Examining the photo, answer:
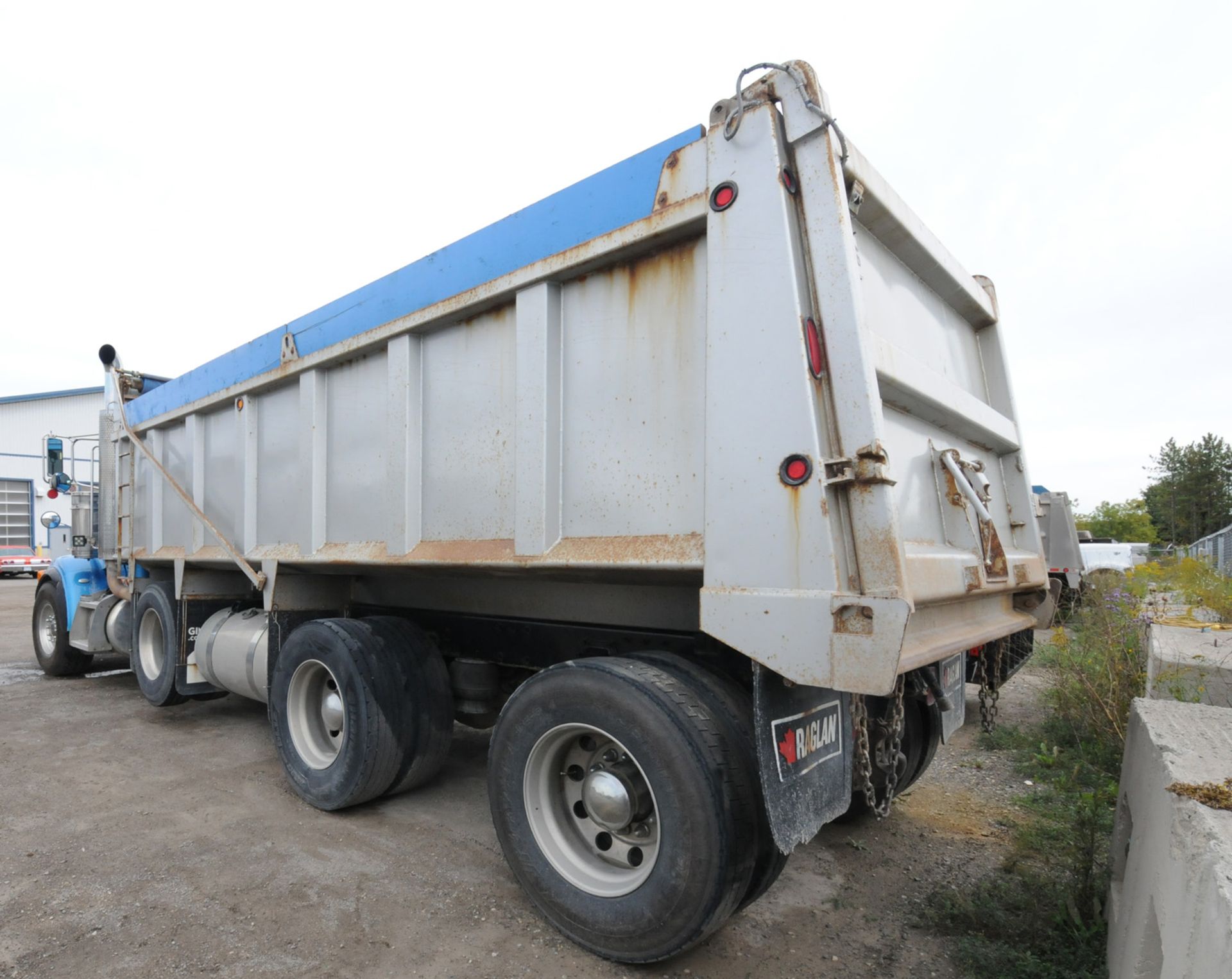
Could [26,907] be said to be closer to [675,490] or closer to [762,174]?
[675,490]

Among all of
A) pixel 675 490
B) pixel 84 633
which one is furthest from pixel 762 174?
pixel 84 633

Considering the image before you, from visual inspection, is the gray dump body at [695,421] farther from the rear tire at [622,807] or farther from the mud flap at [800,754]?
the rear tire at [622,807]

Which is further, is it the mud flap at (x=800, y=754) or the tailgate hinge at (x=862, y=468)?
the mud flap at (x=800, y=754)

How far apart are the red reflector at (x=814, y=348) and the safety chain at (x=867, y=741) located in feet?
3.68

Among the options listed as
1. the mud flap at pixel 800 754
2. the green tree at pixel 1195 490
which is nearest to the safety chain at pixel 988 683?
the mud flap at pixel 800 754

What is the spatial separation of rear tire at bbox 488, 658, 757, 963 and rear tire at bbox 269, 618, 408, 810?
1019 mm

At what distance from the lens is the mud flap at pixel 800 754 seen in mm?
2146

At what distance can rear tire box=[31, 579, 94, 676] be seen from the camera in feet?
23.7

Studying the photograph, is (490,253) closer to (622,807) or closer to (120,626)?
(622,807)

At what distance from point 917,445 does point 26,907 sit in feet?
12.5

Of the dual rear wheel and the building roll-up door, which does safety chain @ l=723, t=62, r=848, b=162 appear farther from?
the building roll-up door

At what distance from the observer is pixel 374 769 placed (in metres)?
3.53

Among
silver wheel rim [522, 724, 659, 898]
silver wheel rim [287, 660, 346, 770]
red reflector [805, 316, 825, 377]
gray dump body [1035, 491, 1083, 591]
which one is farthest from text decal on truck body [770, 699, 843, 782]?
gray dump body [1035, 491, 1083, 591]

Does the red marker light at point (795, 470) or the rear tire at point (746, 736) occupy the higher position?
the red marker light at point (795, 470)
